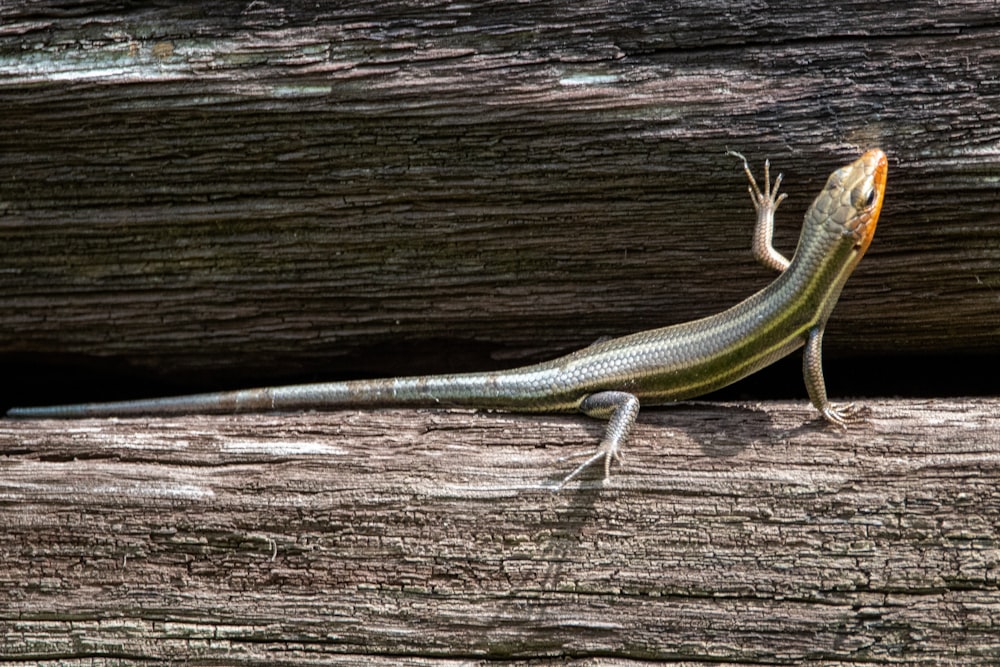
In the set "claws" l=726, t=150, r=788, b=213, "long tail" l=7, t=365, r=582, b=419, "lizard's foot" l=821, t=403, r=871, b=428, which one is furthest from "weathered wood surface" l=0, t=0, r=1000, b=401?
"lizard's foot" l=821, t=403, r=871, b=428

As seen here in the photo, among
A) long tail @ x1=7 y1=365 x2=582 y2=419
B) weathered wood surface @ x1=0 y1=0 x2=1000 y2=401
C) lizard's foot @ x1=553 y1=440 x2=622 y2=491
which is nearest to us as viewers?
lizard's foot @ x1=553 y1=440 x2=622 y2=491

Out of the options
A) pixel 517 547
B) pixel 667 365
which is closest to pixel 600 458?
pixel 517 547

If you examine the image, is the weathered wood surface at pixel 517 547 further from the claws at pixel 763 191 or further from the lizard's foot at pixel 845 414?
the claws at pixel 763 191

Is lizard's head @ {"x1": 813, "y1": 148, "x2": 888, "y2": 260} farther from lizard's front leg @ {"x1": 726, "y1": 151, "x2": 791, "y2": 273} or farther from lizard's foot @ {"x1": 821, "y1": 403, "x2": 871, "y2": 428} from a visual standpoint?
lizard's foot @ {"x1": 821, "y1": 403, "x2": 871, "y2": 428}

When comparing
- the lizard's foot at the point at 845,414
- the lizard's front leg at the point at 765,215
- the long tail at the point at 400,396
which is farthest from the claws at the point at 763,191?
the long tail at the point at 400,396

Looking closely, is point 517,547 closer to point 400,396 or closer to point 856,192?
point 400,396
